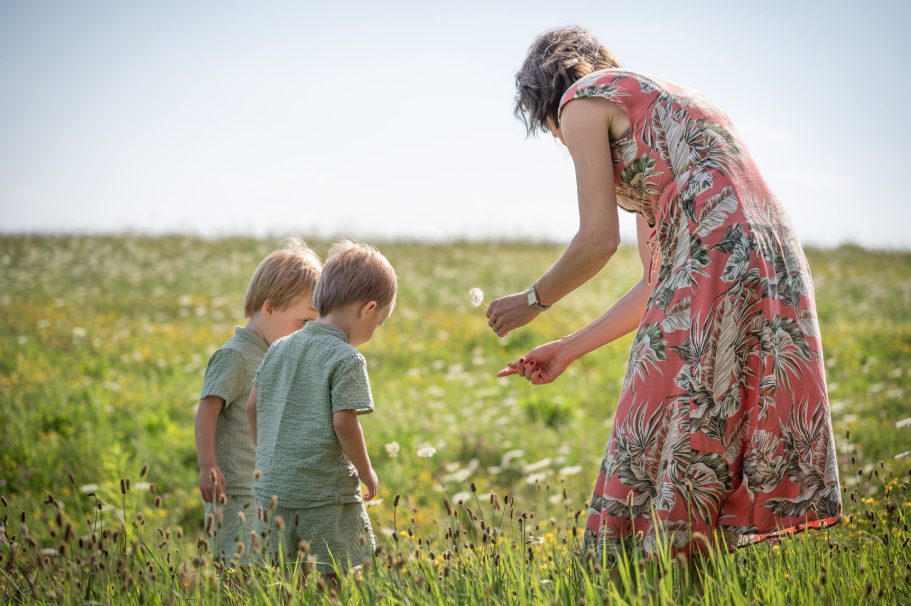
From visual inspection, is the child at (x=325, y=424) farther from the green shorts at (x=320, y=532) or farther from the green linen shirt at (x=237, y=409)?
the green linen shirt at (x=237, y=409)

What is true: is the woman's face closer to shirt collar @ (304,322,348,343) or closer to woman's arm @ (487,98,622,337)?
woman's arm @ (487,98,622,337)

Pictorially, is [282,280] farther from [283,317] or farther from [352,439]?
[352,439]

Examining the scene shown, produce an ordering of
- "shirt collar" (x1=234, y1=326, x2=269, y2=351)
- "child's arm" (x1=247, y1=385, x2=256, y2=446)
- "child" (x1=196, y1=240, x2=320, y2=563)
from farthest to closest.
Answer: "shirt collar" (x1=234, y1=326, x2=269, y2=351) < "child" (x1=196, y1=240, x2=320, y2=563) < "child's arm" (x1=247, y1=385, x2=256, y2=446)

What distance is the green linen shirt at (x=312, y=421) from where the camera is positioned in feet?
8.54

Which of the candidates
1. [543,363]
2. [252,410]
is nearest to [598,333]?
[543,363]

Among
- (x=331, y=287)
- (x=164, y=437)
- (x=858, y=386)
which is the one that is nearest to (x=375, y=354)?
(x=164, y=437)

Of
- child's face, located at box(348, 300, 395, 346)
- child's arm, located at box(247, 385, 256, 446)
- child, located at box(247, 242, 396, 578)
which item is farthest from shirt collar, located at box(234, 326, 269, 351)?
child's face, located at box(348, 300, 395, 346)

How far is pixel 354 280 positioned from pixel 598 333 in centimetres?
84

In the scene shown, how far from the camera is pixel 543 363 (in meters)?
2.82

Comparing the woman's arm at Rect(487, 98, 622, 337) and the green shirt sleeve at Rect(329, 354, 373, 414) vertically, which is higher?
the woman's arm at Rect(487, 98, 622, 337)

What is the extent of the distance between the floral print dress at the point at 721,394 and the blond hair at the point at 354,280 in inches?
36.6

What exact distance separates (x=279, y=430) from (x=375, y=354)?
6.12 m

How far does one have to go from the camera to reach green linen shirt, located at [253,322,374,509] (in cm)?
260

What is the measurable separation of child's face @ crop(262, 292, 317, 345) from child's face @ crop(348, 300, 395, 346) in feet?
1.95
